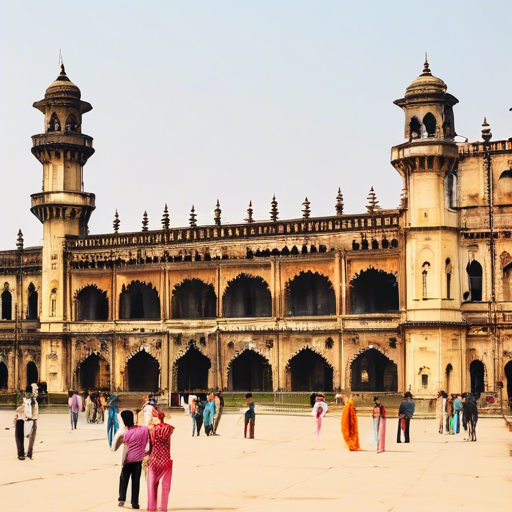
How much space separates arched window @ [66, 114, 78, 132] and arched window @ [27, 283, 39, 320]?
826 cm

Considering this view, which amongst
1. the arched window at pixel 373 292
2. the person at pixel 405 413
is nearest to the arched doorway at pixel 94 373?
the arched window at pixel 373 292

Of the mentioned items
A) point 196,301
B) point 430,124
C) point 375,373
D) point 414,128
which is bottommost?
point 375,373

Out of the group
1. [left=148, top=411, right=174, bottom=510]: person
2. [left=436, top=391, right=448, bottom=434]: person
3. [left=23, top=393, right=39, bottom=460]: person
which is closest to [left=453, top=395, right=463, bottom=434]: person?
[left=436, top=391, right=448, bottom=434]: person

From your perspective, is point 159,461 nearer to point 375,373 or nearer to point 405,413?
point 405,413

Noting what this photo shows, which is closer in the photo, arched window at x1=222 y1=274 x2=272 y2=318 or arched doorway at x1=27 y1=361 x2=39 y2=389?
arched window at x1=222 y1=274 x2=272 y2=318

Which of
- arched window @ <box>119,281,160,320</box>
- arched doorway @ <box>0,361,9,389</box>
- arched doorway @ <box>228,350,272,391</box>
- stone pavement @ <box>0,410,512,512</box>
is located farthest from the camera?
arched doorway @ <box>0,361,9,389</box>

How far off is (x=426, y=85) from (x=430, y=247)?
21.8 ft

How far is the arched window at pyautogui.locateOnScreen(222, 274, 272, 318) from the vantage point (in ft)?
157

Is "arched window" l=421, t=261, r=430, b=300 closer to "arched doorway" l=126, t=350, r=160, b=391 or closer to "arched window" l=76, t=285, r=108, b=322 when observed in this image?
"arched doorway" l=126, t=350, r=160, b=391

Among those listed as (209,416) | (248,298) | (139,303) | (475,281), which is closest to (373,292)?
→ (475,281)

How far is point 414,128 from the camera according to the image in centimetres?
4322

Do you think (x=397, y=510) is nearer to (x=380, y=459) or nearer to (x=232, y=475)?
(x=232, y=475)

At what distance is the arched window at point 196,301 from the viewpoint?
162ft

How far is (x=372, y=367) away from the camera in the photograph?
45.8 meters
